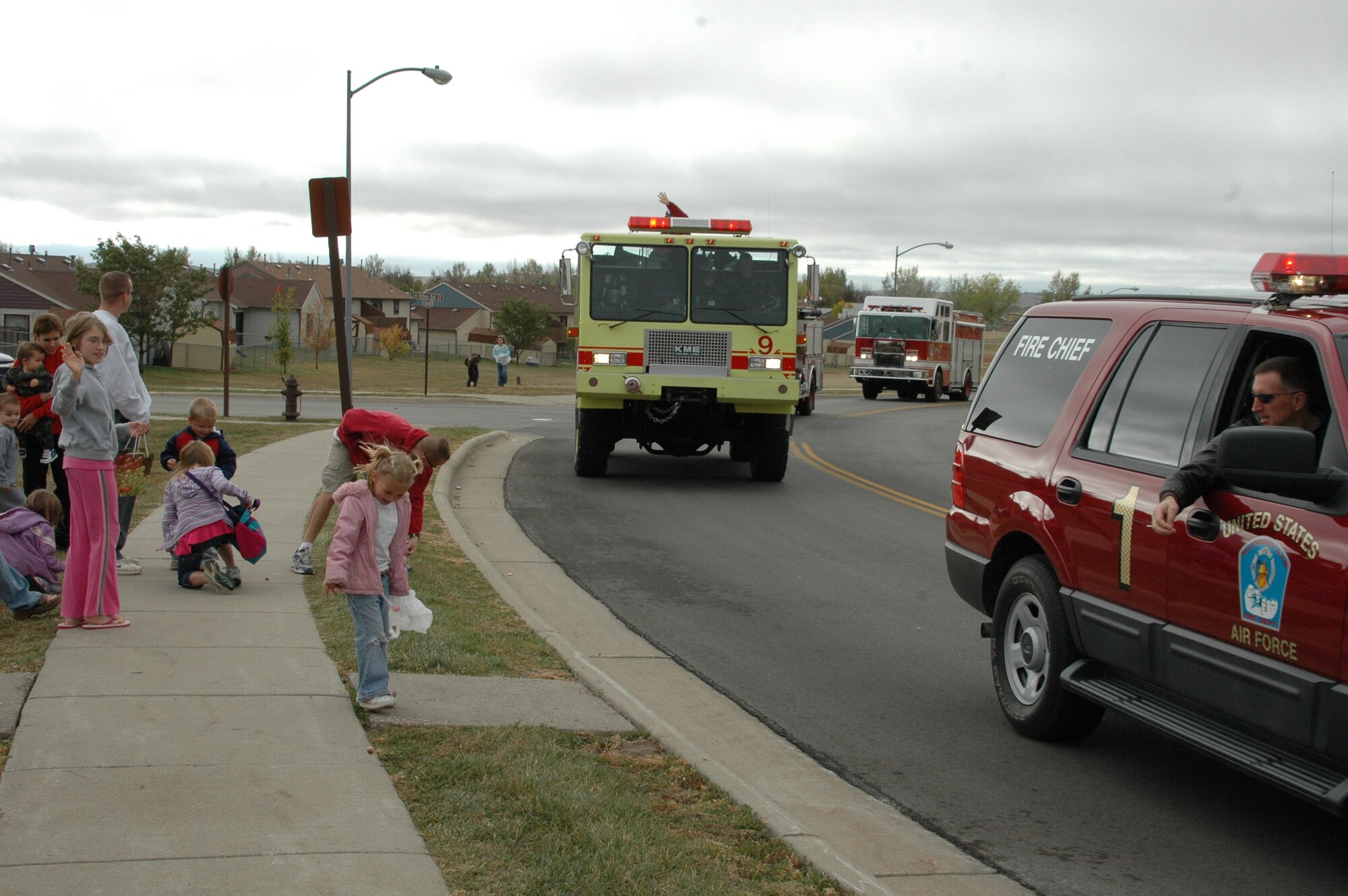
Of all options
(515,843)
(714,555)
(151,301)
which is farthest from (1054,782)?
(151,301)

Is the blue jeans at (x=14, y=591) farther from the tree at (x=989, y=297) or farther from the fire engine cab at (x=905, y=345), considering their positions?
the tree at (x=989, y=297)

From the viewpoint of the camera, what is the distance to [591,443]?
622 inches

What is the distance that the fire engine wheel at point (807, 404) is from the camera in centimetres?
3130

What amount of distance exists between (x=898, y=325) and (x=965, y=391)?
533 cm

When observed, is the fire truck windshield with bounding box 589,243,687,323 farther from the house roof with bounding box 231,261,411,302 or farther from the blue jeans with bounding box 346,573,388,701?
the house roof with bounding box 231,261,411,302

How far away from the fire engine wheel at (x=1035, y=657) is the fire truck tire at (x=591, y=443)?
987cm

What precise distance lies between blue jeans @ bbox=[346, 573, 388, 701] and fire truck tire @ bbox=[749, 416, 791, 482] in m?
10.3

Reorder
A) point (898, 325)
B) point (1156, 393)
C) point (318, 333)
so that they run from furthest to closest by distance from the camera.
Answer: point (318, 333) → point (898, 325) → point (1156, 393)

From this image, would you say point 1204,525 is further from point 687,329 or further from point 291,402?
point 291,402

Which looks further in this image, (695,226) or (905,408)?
(905,408)

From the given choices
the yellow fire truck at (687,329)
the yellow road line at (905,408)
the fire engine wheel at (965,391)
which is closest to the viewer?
the yellow fire truck at (687,329)

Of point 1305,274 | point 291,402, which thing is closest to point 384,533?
point 1305,274

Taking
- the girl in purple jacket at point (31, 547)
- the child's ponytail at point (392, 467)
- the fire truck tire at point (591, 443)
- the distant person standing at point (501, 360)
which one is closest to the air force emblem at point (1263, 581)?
the child's ponytail at point (392, 467)

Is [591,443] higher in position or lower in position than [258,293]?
lower
